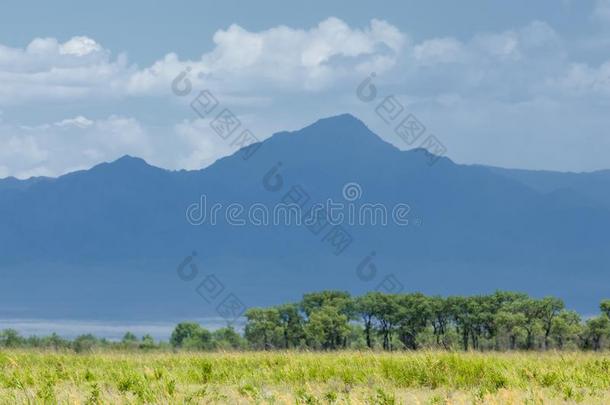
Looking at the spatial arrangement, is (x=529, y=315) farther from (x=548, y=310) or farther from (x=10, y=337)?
(x=10, y=337)

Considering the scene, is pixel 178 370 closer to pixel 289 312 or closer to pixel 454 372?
pixel 454 372

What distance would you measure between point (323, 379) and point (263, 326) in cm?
2718

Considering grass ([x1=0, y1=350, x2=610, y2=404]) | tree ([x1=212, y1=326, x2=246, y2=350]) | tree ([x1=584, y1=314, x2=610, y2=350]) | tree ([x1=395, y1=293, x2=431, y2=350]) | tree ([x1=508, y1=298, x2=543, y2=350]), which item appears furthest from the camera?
tree ([x1=212, y1=326, x2=246, y2=350])

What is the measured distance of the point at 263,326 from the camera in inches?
2005

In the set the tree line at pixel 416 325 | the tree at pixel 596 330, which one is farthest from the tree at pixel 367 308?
the tree at pixel 596 330

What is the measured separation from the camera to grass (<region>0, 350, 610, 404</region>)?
822 inches

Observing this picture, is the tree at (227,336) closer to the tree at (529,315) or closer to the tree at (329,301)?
the tree at (329,301)

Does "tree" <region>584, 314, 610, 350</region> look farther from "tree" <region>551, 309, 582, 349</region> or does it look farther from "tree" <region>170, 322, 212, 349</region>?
"tree" <region>170, 322, 212, 349</region>

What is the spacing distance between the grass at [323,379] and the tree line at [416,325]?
19.6m

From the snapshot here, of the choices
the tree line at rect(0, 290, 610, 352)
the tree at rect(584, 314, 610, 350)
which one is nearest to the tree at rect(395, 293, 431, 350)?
the tree line at rect(0, 290, 610, 352)

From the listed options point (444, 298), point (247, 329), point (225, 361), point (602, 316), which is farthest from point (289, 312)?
point (225, 361)

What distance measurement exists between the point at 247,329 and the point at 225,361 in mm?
23968

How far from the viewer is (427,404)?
1986cm

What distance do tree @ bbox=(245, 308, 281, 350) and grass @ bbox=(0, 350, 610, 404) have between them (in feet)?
75.7
